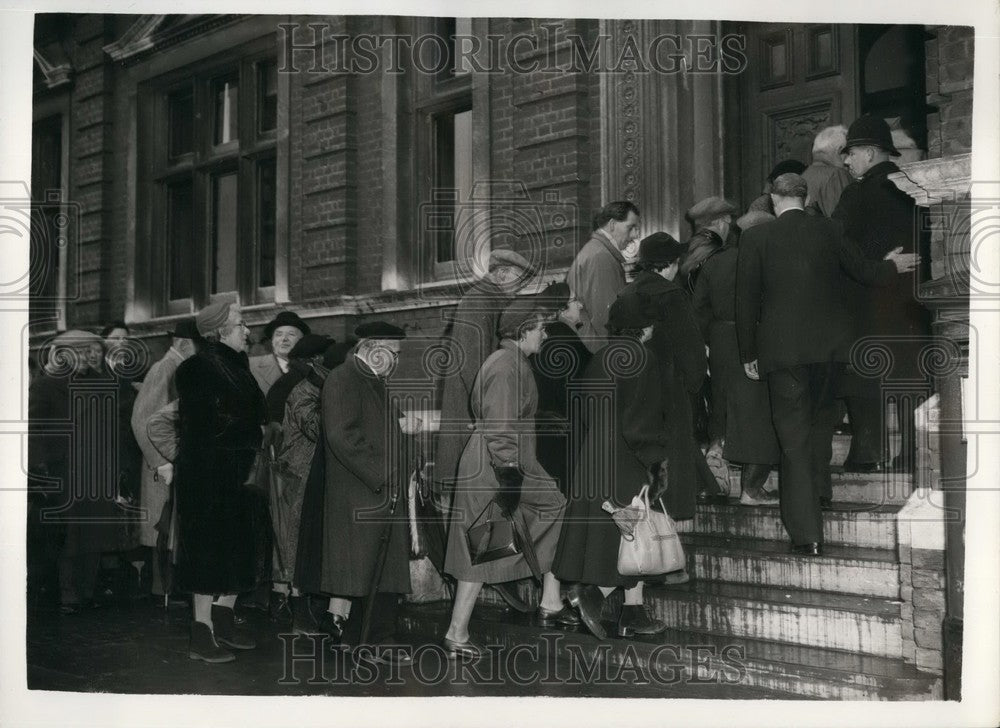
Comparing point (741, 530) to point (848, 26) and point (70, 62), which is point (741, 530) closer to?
point (848, 26)

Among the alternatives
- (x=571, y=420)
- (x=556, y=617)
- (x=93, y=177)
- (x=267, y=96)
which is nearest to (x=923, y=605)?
(x=556, y=617)

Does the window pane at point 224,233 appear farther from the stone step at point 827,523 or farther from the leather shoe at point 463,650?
the stone step at point 827,523

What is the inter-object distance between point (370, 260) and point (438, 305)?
2.51 ft

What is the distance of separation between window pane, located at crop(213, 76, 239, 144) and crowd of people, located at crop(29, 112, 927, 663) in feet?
8.06

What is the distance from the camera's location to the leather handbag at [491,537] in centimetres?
566

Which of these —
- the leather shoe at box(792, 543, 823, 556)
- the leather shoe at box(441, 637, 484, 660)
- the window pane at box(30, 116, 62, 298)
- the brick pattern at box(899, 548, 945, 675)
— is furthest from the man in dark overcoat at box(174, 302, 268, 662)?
the brick pattern at box(899, 548, 945, 675)

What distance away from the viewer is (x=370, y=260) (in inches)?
302

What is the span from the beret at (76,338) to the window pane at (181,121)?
1.88 meters

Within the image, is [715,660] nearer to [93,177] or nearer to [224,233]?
[224,233]

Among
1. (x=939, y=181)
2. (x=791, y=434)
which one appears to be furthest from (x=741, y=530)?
(x=939, y=181)

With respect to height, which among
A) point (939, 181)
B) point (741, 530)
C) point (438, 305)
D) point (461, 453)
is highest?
point (939, 181)

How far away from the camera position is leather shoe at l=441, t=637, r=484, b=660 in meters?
5.67

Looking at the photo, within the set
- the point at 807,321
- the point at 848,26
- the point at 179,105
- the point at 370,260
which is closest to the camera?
the point at 807,321

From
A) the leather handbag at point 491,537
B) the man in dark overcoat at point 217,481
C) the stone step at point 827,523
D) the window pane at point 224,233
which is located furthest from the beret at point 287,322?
the stone step at point 827,523
